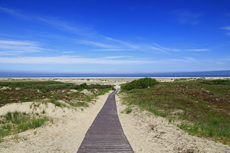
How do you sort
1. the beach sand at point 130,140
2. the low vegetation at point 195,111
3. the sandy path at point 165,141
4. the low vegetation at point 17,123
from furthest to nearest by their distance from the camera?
the low vegetation at point 17,123
the low vegetation at point 195,111
the beach sand at point 130,140
the sandy path at point 165,141

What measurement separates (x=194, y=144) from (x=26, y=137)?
340 inches

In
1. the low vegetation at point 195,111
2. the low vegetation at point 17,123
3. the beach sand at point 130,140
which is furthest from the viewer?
the low vegetation at point 17,123

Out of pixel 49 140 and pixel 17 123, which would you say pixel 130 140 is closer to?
pixel 49 140

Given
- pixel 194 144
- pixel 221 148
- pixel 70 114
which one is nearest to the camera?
pixel 221 148

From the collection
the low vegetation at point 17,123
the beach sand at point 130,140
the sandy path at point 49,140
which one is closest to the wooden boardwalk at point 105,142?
the beach sand at point 130,140

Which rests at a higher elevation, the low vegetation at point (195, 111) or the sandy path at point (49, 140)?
the sandy path at point (49, 140)

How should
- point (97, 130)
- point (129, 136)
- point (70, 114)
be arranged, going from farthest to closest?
point (70, 114) < point (97, 130) < point (129, 136)

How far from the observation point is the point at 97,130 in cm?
907

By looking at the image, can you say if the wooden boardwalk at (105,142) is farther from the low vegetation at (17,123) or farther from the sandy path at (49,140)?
the low vegetation at (17,123)

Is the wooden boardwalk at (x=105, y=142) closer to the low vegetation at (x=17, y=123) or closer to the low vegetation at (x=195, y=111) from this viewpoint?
the low vegetation at (x=17, y=123)

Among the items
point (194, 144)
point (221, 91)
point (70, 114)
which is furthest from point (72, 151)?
point (221, 91)

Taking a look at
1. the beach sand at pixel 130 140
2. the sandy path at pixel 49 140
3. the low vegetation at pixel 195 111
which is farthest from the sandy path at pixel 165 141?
the sandy path at pixel 49 140

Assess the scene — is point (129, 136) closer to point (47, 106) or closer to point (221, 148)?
point (221, 148)

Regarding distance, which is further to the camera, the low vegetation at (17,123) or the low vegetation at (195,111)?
the low vegetation at (17,123)
